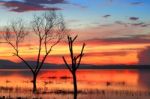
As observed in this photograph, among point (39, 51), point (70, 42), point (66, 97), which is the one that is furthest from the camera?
point (39, 51)

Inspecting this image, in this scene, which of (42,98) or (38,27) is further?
(38,27)

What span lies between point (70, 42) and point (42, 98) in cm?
635

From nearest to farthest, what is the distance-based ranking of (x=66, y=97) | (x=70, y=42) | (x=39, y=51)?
(x=70, y=42)
(x=66, y=97)
(x=39, y=51)

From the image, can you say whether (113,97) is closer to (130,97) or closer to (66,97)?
(130,97)

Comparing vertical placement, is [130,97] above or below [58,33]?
below

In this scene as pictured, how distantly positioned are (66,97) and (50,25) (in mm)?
18405

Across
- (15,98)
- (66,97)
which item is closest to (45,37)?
(66,97)

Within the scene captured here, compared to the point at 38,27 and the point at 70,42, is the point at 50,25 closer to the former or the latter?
the point at 38,27

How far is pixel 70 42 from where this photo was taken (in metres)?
37.4

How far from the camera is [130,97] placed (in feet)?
138

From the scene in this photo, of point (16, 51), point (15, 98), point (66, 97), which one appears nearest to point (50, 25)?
point (16, 51)

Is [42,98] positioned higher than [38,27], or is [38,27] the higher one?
[38,27]

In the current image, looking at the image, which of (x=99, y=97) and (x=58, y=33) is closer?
(x=99, y=97)

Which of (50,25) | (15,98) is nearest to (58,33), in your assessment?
(50,25)
